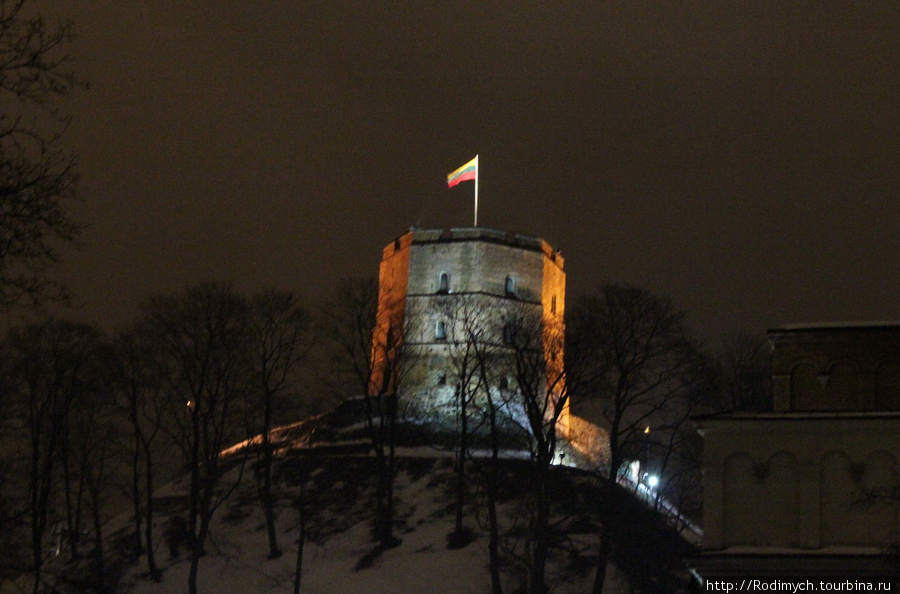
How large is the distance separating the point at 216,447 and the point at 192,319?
515 centimetres

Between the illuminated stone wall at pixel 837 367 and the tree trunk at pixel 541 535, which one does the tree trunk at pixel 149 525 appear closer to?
the tree trunk at pixel 541 535

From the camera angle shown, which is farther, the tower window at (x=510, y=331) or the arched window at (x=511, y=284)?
the arched window at (x=511, y=284)

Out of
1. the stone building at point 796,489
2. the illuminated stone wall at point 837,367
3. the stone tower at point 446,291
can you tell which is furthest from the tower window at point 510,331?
the stone building at point 796,489

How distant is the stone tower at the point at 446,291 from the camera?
7244cm

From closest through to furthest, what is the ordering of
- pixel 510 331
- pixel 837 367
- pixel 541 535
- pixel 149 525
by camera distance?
pixel 837 367
pixel 541 535
pixel 149 525
pixel 510 331

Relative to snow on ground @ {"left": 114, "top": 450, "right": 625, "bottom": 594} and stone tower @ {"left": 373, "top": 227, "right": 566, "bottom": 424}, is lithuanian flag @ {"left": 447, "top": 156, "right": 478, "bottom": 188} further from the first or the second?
snow on ground @ {"left": 114, "top": 450, "right": 625, "bottom": 594}

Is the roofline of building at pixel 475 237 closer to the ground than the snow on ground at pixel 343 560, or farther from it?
farther from it

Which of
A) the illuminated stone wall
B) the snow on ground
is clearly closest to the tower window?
the snow on ground

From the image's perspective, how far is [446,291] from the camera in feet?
242

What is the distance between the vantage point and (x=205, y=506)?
156 feet

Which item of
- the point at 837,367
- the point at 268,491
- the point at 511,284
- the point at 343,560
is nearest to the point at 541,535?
the point at 837,367

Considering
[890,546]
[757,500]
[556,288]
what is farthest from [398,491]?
[890,546]

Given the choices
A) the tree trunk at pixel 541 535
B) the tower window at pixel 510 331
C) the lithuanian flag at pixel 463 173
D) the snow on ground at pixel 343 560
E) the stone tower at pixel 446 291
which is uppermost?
the lithuanian flag at pixel 463 173

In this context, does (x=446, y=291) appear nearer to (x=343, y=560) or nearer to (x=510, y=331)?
(x=510, y=331)
